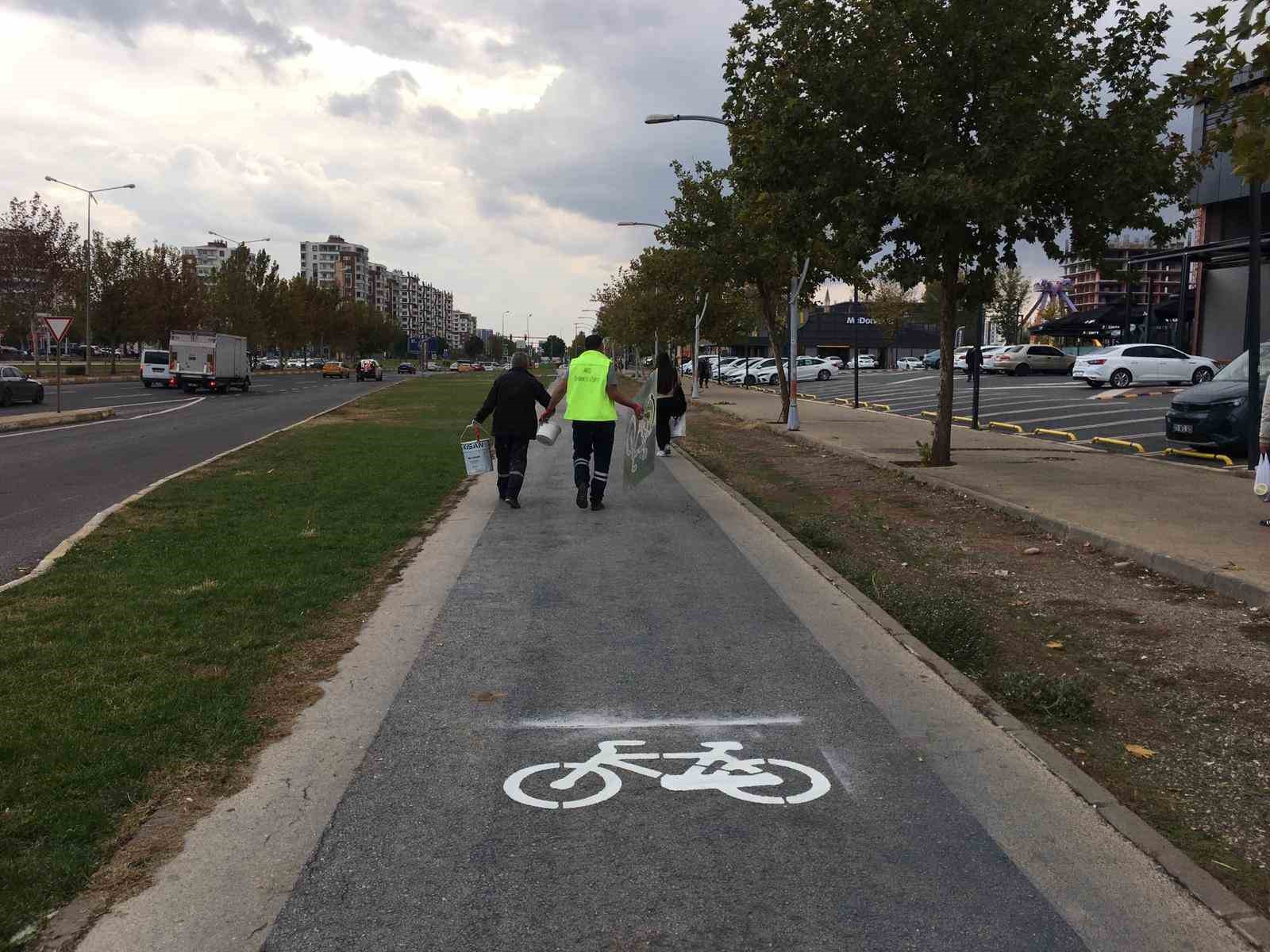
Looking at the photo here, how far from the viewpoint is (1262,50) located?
582 centimetres

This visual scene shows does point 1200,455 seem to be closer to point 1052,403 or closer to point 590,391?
point 590,391

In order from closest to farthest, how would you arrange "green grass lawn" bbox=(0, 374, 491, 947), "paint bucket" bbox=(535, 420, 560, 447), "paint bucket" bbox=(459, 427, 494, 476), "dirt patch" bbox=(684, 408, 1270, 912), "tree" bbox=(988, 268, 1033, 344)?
1. "green grass lawn" bbox=(0, 374, 491, 947)
2. "dirt patch" bbox=(684, 408, 1270, 912)
3. "paint bucket" bbox=(535, 420, 560, 447)
4. "paint bucket" bbox=(459, 427, 494, 476)
5. "tree" bbox=(988, 268, 1033, 344)

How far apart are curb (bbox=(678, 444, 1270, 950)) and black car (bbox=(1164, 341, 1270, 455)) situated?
11076 millimetres

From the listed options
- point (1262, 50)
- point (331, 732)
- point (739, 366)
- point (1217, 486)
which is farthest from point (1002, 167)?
point (739, 366)

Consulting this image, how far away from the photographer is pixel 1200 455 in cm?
1675

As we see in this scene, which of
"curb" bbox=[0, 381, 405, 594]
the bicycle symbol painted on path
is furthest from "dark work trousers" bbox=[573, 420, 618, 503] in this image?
the bicycle symbol painted on path

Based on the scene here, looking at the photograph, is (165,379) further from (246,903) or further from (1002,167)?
(246,903)

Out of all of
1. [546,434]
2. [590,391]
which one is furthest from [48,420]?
[590,391]

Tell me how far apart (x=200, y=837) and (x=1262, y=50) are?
6475 mm

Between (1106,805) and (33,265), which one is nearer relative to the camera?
(1106,805)

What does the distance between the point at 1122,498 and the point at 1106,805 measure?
894 centimetres

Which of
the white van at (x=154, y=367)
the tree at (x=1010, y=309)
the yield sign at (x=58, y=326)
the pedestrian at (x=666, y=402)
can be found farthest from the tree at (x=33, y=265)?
the tree at (x=1010, y=309)

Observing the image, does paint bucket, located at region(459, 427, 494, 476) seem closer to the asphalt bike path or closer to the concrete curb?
the asphalt bike path

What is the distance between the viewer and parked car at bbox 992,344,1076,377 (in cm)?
4819
